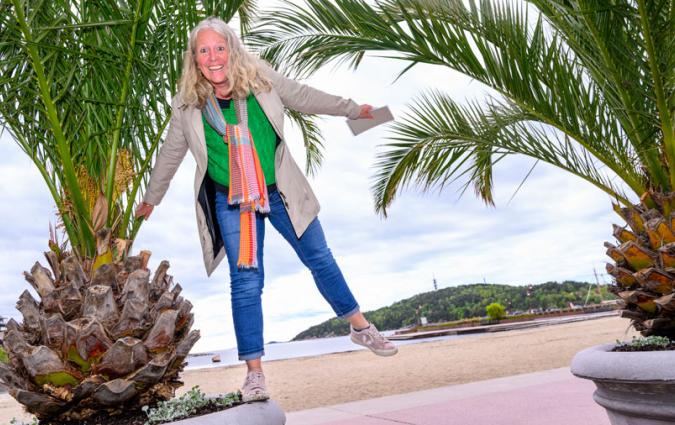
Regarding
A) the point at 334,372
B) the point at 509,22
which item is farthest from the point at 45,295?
the point at 334,372

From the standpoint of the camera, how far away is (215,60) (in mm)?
2424

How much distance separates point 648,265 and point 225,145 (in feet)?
9.10

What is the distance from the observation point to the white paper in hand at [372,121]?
2.61 meters

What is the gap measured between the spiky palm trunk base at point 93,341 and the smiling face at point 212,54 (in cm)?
94

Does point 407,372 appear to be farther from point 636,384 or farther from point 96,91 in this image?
point 96,91

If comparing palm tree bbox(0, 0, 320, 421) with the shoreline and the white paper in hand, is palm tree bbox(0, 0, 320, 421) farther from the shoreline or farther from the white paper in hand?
the shoreline

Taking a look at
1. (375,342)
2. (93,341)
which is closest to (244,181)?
(93,341)

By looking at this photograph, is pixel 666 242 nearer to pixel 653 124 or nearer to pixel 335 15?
pixel 653 124

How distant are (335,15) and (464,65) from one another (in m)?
0.96

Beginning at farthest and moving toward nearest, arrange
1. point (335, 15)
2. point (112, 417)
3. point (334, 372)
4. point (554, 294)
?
1. point (554, 294)
2. point (334, 372)
3. point (335, 15)
4. point (112, 417)

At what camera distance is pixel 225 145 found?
2.53 m

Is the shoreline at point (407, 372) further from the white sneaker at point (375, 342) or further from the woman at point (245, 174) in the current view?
the woman at point (245, 174)

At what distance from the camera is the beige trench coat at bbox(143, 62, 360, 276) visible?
98.8 inches

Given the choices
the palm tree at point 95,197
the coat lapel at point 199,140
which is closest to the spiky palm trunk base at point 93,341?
the palm tree at point 95,197
